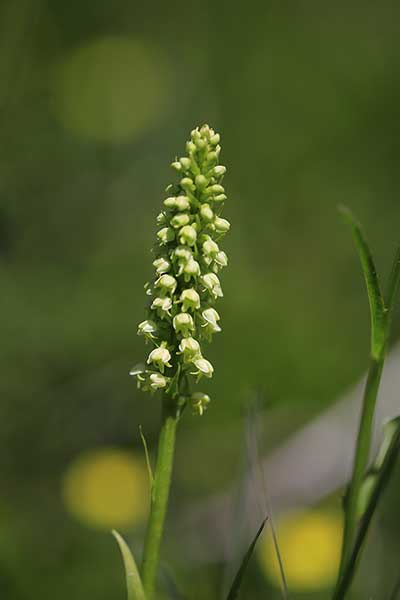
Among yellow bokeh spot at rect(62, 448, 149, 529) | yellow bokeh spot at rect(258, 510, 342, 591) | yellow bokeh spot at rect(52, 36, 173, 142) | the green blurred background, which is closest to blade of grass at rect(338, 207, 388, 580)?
the green blurred background

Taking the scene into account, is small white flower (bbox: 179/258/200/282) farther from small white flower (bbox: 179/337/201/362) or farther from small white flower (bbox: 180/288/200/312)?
small white flower (bbox: 179/337/201/362)

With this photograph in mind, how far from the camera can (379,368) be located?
1.74 metres

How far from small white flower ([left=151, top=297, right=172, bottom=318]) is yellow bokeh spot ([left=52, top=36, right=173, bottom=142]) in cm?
546

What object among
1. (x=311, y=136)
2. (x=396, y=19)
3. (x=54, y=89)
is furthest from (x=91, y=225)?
(x=396, y=19)

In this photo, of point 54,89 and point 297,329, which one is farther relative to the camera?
point 54,89

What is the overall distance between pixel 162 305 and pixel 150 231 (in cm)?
492

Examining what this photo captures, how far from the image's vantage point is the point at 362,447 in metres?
1.72

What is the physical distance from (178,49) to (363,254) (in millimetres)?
6658

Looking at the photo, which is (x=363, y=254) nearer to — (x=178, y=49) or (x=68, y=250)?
(x=68, y=250)

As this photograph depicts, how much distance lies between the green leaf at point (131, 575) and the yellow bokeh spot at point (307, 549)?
2.73 meters

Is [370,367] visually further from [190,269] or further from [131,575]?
[131,575]

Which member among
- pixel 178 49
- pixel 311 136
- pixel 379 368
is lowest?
pixel 379 368

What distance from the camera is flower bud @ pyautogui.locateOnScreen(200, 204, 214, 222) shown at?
5.67 feet

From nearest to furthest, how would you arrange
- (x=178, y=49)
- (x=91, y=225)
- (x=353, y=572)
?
1. (x=353, y=572)
2. (x=91, y=225)
3. (x=178, y=49)
